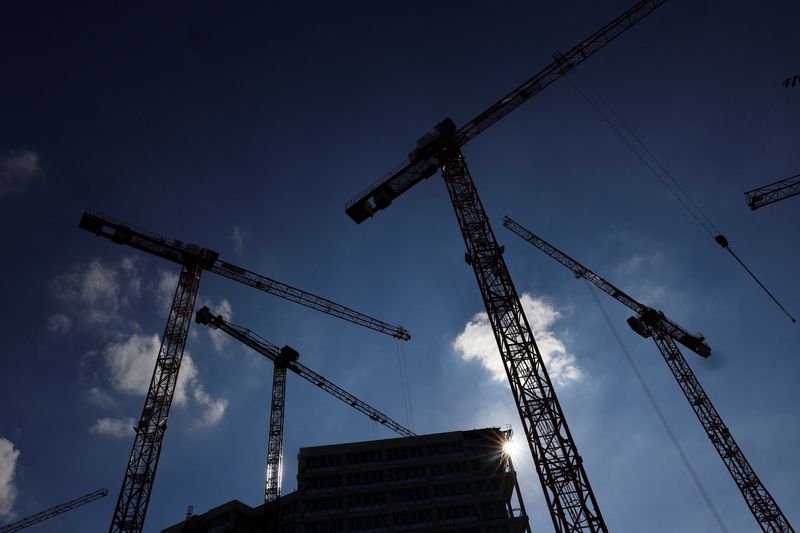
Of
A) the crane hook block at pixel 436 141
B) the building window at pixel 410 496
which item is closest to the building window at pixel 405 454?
the building window at pixel 410 496

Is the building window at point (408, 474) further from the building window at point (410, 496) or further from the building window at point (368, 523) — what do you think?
the building window at point (368, 523)

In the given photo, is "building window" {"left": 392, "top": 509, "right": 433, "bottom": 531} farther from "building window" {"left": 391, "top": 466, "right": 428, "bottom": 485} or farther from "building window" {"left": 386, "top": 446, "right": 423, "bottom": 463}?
"building window" {"left": 386, "top": 446, "right": 423, "bottom": 463}

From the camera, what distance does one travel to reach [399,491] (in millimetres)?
65125

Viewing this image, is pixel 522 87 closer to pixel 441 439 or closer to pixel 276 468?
pixel 441 439

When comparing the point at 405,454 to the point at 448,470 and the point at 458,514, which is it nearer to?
the point at 448,470

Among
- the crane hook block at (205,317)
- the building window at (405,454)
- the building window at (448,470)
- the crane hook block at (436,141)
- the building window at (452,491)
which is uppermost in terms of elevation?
the crane hook block at (205,317)

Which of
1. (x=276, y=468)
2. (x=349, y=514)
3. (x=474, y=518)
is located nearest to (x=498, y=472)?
(x=474, y=518)

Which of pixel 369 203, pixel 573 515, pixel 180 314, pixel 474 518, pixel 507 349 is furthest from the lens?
pixel 474 518

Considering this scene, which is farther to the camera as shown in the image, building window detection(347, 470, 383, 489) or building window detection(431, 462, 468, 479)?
building window detection(347, 470, 383, 489)

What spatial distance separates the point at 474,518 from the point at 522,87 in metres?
50.4

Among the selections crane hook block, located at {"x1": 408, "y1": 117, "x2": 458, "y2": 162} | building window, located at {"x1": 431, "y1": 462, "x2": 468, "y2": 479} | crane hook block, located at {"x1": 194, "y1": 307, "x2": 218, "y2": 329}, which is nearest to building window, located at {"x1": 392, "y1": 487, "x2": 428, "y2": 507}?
building window, located at {"x1": 431, "y1": 462, "x2": 468, "y2": 479}

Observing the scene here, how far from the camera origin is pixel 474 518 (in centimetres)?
6116

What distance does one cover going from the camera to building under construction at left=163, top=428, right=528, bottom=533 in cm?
6200

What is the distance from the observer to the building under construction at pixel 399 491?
203 feet
